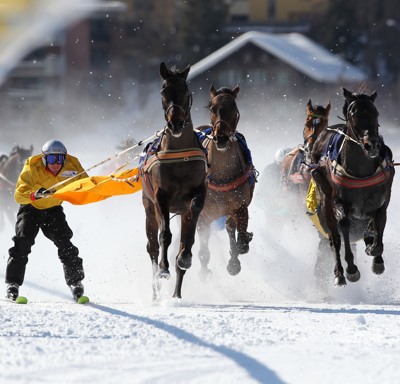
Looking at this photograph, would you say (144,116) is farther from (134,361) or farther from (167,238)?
(134,361)

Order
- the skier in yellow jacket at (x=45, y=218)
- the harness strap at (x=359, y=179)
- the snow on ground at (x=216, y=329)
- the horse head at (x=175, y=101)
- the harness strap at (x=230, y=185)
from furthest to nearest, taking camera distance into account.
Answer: the harness strap at (x=230, y=185) < the skier in yellow jacket at (x=45, y=218) < the harness strap at (x=359, y=179) < the horse head at (x=175, y=101) < the snow on ground at (x=216, y=329)

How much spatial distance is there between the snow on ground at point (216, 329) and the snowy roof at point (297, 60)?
34980 mm

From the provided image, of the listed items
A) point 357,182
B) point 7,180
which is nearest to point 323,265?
point 357,182

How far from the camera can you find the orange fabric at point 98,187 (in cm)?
1098

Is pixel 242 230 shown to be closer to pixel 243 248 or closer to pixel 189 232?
pixel 243 248

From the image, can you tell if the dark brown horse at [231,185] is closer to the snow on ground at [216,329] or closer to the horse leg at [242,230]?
the horse leg at [242,230]

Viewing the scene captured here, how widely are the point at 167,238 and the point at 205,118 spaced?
29.8m

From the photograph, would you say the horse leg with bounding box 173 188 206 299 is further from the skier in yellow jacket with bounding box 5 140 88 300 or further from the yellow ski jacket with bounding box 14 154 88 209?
the yellow ski jacket with bounding box 14 154 88 209

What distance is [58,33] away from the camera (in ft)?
163

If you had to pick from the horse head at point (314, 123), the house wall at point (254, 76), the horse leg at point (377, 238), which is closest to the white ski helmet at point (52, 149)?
the horse leg at point (377, 238)

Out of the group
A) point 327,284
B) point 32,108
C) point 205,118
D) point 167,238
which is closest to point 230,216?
point 327,284

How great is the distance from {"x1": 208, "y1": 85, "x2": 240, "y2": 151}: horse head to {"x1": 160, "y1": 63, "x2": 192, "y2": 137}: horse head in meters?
0.73

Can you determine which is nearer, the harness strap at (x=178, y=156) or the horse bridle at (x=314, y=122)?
the harness strap at (x=178, y=156)

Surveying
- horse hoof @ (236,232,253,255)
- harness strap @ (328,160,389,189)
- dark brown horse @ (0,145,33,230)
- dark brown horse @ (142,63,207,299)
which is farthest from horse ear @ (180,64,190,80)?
dark brown horse @ (0,145,33,230)
